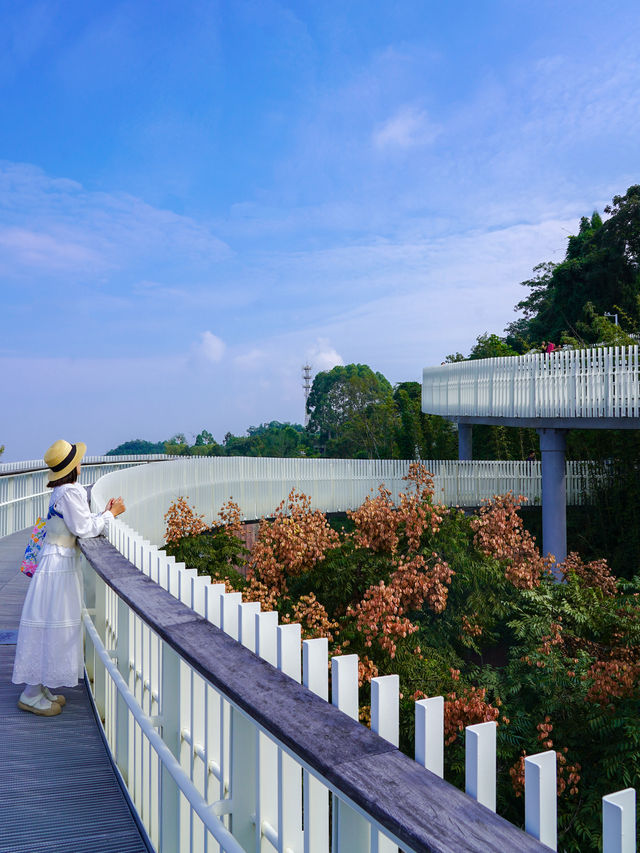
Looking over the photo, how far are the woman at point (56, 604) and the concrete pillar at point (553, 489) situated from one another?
1861 centimetres

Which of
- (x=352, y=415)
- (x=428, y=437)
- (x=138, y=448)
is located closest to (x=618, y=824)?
(x=428, y=437)

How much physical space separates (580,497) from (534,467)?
1.98 metres

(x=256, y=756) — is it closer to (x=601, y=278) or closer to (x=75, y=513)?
(x=75, y=513)

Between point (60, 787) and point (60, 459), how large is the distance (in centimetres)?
Result: 194

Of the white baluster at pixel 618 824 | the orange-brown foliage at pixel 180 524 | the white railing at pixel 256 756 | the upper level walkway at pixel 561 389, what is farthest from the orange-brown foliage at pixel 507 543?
the white baluster at pixel 618 824

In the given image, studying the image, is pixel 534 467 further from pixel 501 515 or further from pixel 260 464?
pixel 501 515

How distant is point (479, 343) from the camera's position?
4947 cm

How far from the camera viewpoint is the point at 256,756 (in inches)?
82.0

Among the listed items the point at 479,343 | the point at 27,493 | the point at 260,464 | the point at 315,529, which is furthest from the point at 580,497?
the point at 479,343

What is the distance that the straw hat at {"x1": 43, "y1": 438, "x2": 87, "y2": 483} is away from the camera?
15.0ft

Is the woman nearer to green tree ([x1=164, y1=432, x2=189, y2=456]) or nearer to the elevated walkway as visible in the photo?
the elevated walkway

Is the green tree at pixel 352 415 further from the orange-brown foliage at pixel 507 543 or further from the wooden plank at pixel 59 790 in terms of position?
the wooden plank at pixel 59 790

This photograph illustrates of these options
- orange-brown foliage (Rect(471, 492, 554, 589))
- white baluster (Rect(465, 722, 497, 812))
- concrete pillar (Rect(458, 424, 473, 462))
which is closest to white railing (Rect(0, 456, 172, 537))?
orange-brown foliage (Rect(471, 492, 554, 589))

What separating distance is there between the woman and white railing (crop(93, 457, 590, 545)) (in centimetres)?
1275
